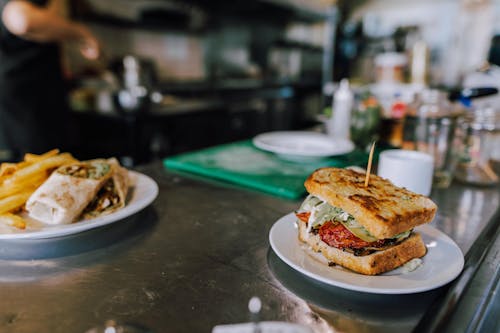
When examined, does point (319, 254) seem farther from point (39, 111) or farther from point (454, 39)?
point (454, 39)

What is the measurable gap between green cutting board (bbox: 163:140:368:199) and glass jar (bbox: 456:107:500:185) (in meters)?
0.36

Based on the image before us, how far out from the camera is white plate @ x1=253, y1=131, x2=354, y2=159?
53.1 inches

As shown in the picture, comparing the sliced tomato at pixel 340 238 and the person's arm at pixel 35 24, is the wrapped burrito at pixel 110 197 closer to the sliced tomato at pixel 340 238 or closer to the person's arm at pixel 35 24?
the sliced tomato at pixel 340 238

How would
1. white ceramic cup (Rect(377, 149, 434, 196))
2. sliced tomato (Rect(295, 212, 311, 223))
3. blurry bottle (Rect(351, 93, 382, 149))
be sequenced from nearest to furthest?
sliced tomato (Rect(295, 212, 311, 223)) < white ceramic cup (Rect(377, 149, 434, 196)) < blurry bottle (Rect(351, 93, 382, 149))

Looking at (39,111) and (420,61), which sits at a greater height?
(420,61)

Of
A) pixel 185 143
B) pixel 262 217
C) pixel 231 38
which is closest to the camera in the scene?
pixel 262 217

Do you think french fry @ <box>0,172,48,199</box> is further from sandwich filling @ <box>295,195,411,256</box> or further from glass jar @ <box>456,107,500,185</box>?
glass jar @ <box>456,107,500,185</box>

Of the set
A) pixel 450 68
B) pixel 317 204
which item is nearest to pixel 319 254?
pixel 317 204

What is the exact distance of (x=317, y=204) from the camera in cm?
81

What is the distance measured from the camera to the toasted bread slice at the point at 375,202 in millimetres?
682

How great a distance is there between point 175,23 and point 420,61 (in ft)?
10.4

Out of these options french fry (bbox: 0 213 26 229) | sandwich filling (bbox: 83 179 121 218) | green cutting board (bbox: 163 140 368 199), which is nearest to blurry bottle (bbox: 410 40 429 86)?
green cutting board (bbox: 163 140 368 199)

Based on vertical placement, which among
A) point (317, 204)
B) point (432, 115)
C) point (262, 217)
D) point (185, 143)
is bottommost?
point (185, 143)

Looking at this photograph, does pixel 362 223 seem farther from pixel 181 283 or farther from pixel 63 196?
pixel 63 196
